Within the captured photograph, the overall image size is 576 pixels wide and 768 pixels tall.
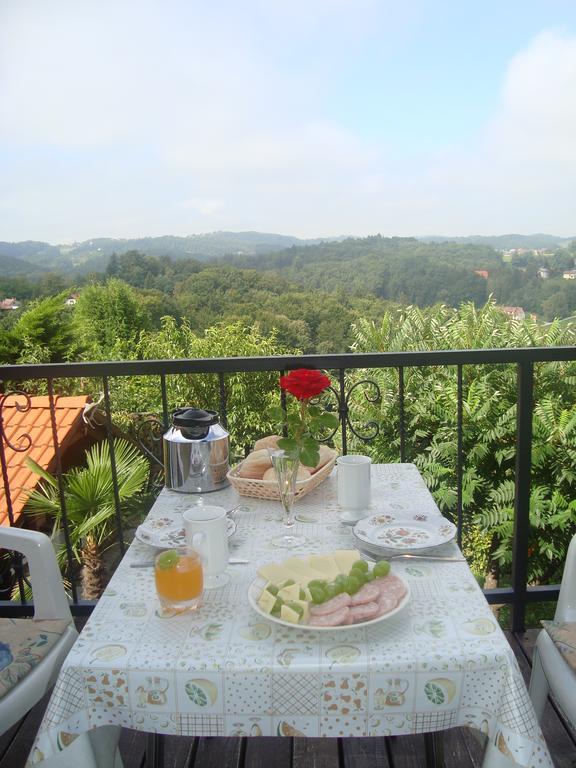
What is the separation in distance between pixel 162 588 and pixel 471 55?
15.9 metres

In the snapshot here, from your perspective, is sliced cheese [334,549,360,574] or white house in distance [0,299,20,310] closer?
sliced cheese [334,549,360,574]

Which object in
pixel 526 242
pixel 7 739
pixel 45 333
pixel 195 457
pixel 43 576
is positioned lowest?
pixel 45 333

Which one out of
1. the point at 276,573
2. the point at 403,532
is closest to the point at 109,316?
the point at 403,532

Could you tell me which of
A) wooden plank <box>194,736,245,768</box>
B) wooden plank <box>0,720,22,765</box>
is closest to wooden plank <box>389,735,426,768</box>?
wooden plank <box>194,736,245,768</box>

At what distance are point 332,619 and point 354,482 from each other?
0.44m

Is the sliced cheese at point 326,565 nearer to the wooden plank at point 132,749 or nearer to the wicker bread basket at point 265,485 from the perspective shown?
the wicker bread basket at point 265,485

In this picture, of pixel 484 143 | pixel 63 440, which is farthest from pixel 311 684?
pixel 484 143

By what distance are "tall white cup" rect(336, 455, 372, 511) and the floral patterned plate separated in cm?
5

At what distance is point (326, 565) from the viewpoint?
3.32 ft

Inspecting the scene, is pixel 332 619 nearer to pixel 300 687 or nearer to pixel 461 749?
pixel 300 687

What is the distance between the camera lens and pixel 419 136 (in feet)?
56.6

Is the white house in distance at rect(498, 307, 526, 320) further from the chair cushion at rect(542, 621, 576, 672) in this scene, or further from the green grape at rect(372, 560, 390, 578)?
the green grape at rect(372, 560, 390, 578)

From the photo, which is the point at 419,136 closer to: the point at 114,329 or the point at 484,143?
the point at 484,143

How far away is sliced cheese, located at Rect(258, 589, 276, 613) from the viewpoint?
0.91 m
